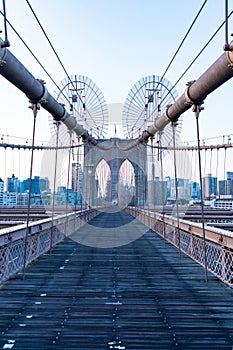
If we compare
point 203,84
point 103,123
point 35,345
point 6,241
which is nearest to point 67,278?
point 6,241

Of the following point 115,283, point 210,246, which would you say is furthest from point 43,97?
point 210,246

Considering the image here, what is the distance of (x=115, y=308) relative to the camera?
4.57 metres

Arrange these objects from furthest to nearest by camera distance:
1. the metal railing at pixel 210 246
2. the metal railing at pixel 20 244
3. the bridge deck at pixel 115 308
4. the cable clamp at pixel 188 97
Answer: the cable clamp at pixel 188 97 < the metal railing at pixel 20 244 < the metal railing at pixel 210 246 < the bridge deck at pixel 115 308

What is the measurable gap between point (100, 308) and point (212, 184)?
49.5 metres

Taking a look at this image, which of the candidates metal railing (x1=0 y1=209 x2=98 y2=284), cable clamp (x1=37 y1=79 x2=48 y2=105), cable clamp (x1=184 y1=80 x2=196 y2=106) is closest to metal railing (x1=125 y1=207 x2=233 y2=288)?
cable clamp (x1=184 y1=80 x2=196 y2=106)

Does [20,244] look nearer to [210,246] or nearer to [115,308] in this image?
[115,308]

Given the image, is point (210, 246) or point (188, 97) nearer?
point (188, 97)

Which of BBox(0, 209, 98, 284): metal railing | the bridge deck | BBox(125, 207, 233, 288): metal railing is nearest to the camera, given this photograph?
the bridge deck

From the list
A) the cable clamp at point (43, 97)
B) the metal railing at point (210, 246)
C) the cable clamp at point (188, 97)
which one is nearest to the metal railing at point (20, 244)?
the cable clamp at point (43, 97)

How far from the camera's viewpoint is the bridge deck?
3508 millimetres

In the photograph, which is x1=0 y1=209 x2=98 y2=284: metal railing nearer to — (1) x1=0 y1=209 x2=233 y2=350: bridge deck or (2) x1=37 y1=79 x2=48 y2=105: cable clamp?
(1) x1=0 y1=209 x2=233 y2=350: bridge deck

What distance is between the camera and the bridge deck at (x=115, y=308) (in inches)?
138

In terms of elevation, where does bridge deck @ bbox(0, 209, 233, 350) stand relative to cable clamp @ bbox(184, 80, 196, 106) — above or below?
below

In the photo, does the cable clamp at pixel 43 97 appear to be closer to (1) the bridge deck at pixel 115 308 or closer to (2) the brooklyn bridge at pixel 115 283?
(2) the brooklyn bridge at pixel 115 283
